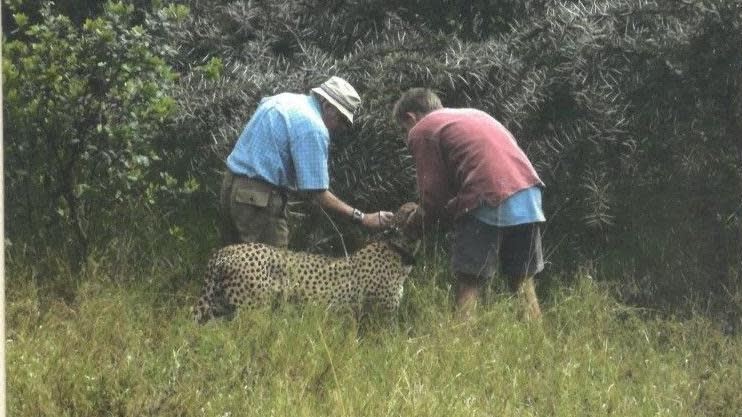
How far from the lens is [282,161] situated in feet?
21.9

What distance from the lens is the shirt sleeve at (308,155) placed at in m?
6.52

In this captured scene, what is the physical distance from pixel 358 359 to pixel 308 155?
1.25m

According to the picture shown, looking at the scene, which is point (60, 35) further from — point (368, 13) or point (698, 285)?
point (698, 285)

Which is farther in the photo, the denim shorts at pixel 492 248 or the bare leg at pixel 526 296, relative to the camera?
the bare leg at pixel 526 296

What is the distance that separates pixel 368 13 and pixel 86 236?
2723 millimetres

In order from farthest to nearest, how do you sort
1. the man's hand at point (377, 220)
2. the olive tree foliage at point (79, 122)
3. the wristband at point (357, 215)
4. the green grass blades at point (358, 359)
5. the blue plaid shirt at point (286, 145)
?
the olive tree foliage at point (79, 122)
the man's hand at point (377, 220)
the wristband at point (357, 215)
the blue plaid shirt at point (286, 145)
the green grass blades at point (358, 359)

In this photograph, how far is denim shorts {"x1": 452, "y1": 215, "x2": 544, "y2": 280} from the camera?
6.67 metres

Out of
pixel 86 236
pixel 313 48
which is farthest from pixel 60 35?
pixel 313 48

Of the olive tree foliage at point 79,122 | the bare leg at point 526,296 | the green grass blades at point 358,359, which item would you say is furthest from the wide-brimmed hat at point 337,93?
the bare leg at point 526,296

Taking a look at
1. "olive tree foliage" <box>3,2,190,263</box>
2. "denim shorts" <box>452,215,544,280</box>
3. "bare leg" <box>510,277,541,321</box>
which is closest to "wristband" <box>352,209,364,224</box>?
"denim shorts" <box>452,215,544,280</box>

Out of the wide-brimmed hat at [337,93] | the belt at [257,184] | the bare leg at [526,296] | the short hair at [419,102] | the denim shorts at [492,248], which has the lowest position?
the bare leg at [526,296]

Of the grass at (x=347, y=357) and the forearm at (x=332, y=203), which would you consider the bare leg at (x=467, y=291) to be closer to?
the grass at (x=347, y=357)

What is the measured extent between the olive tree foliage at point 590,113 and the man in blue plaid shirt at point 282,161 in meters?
0.75

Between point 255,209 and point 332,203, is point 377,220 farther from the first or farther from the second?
point 255,209
